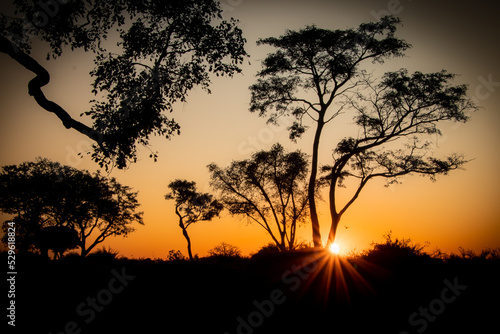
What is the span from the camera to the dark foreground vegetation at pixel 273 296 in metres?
5.97

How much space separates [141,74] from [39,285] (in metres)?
6.71

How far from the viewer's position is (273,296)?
277 inches

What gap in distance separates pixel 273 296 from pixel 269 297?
0.11m

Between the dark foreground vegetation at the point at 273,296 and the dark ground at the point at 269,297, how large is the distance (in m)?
0.02

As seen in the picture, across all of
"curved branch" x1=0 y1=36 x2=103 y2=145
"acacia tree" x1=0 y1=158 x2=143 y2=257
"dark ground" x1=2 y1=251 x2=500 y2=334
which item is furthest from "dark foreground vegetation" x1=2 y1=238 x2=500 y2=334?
"acacia tree" x1=0 y1=158 x2=143 y2=257

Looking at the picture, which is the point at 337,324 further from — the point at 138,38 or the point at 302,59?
the point at 302,59

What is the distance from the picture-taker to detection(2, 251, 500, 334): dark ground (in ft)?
19.5

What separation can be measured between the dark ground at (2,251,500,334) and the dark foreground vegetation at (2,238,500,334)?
0.07ft

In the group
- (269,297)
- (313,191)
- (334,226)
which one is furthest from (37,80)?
(334,226)

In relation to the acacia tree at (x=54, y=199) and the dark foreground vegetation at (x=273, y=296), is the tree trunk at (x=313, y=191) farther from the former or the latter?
the acacia tree at (x=54, y=199)

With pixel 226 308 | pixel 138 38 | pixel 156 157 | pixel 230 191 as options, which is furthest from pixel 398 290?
pixel 230 191

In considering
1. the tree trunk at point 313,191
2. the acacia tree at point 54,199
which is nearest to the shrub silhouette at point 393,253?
the tree trunk at point 313,191

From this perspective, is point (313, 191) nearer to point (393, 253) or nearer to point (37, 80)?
point (393, 253)

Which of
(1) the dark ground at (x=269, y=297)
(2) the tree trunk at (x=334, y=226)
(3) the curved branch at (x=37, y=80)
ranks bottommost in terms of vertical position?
(1) the dark ground at (x=269, y=297)
